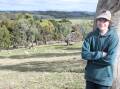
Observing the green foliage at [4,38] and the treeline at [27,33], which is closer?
the green foliage at [4,38]

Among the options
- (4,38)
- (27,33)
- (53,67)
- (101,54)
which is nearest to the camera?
(101,54)

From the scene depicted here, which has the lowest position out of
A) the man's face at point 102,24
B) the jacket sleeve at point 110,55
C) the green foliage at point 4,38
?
the green foliage at point 4,38

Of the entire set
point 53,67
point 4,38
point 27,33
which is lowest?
point 4,38

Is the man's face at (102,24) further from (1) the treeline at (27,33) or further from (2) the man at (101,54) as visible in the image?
(1) the treeline at (27,33)

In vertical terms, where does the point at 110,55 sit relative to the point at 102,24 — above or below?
below

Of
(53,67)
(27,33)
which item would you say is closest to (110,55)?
(53,67)

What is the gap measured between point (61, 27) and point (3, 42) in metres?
13.1

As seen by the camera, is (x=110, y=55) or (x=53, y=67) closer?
(x=110, y=55)

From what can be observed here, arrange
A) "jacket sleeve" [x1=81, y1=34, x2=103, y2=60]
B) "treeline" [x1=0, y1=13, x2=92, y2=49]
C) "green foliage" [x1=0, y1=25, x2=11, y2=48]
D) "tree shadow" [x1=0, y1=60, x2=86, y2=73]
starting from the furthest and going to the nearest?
"treeline" [x1=0, y1=13, x2=92, y2=49] → "green foliage" [x1=0, y1=25, x2=11, y2=48] → "tree shadow" [x1=0, y1=60, x2=86, y2=73] → "jacket sleeve" [x1=81, y1=34, x2=103, y2=60]

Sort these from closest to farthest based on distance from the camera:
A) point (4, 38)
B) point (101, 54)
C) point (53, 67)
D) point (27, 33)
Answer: point (101, 54)
point (53, 67)
point (4, 38)
point (27, 33)

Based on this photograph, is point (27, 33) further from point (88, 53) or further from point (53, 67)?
point (88, 53)

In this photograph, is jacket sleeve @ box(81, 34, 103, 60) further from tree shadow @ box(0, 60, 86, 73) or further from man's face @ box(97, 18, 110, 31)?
tree shadow @ box(0, 60, 86, 73)

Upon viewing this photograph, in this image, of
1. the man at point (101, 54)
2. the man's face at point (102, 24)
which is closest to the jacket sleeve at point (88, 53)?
the man at point (101, 54)

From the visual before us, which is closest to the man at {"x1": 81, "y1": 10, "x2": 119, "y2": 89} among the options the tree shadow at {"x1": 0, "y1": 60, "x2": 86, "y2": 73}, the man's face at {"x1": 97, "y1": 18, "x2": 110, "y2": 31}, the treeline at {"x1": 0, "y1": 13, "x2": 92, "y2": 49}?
the man's face at {"x1": 97, "y1": 18, "x2": 110, "y2": 31}
